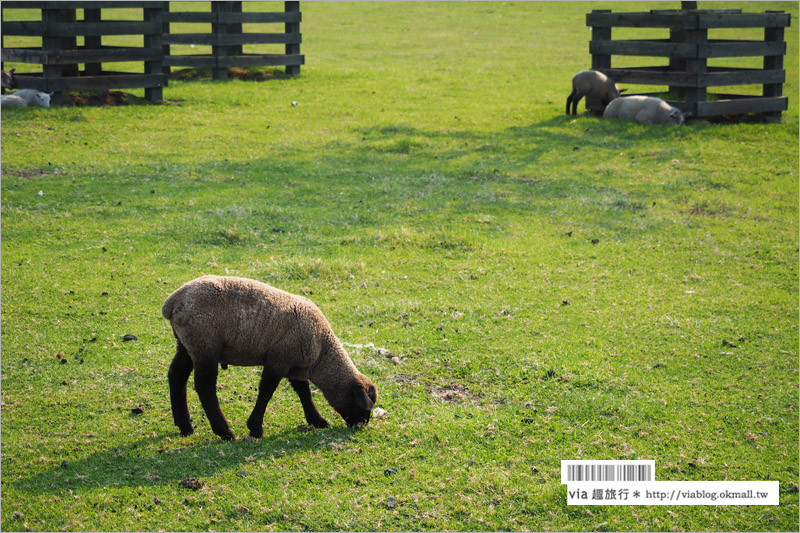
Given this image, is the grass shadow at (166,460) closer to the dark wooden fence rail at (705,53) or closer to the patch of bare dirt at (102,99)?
the patch of bare dirt at (102,99)

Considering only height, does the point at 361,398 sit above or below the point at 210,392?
below

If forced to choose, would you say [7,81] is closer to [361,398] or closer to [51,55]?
[51,55]

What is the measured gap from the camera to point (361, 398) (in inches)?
261

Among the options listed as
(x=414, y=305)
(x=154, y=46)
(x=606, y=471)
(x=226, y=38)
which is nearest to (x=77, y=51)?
(x=154, y=46)

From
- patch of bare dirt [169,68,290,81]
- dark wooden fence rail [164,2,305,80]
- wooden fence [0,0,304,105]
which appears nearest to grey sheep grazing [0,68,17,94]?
wooden fence [0,0,304,105]

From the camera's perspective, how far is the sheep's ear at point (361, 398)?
21.7ft

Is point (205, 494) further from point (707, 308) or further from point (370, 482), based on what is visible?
point (707, 308)

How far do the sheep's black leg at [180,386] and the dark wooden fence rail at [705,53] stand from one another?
1852 cm

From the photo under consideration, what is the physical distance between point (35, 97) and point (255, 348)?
1749 centimetres

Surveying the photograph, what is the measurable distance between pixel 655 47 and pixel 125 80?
1497 centimetres

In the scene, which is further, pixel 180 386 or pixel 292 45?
pixel 292 45

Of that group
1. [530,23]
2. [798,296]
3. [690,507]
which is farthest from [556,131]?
[530,23]

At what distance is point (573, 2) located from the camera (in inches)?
2298

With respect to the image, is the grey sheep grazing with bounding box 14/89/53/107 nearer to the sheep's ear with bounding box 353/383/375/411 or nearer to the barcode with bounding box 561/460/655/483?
the sheep's ear with bounding box 353/383/375/411
